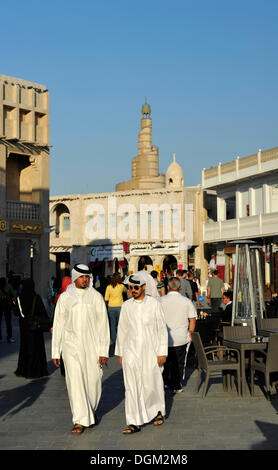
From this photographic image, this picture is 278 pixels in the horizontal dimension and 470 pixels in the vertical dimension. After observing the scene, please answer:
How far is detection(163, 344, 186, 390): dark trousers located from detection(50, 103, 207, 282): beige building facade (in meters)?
36.6

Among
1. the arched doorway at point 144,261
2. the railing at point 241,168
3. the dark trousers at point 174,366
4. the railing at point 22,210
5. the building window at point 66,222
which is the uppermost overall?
the railing at point 241,168

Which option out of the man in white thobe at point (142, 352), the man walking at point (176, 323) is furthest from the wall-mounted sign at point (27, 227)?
the man in white thobe at point (142, 352)

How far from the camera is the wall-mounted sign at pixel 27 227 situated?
34.3 metres

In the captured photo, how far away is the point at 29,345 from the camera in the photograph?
1226cm

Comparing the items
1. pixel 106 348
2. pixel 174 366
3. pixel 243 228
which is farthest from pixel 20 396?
pixel 243 228

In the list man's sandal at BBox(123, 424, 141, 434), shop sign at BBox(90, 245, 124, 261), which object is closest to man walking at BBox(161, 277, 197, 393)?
man's sandal at BBox(123, 424, 141, 434)

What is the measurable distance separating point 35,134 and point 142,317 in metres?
28.5

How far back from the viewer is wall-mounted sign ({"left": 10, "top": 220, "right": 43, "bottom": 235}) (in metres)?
34.3

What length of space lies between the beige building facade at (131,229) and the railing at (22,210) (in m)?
12.3

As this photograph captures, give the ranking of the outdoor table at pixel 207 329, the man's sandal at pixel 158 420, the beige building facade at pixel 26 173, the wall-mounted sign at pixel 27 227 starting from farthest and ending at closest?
the wall-mounted sign at pixel 27 227, the beige building facade at pixel 26 173, the outdoor table at pixel 207 329, the man's sandal at pixel 158 420

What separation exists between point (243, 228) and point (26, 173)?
1299 centimetres

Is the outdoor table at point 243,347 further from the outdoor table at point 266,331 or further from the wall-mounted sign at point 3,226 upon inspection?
the wall-mounted sign at point 3,226

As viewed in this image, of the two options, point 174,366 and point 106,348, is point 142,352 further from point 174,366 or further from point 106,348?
point 174,366

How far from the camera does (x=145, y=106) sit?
329ft
